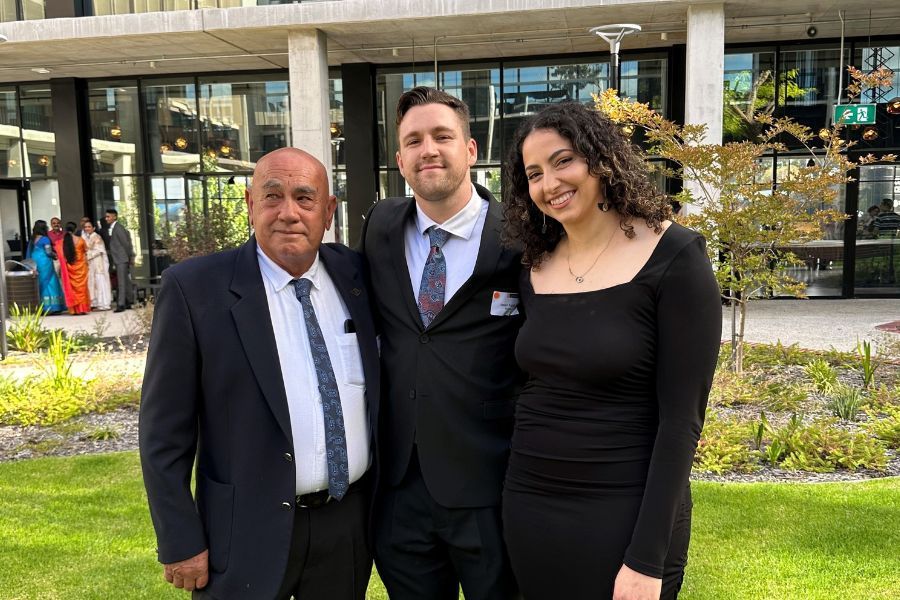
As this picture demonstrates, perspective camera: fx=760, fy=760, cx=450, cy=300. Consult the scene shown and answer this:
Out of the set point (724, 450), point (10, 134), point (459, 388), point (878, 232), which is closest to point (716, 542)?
point (724, 450)

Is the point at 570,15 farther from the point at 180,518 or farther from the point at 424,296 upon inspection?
the point at 180,518

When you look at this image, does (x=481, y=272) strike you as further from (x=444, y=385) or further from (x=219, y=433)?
(x=219, y=433)

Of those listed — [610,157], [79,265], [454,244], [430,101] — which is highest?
[430,101]

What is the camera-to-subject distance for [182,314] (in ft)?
7.59

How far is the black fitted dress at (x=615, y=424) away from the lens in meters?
2.03

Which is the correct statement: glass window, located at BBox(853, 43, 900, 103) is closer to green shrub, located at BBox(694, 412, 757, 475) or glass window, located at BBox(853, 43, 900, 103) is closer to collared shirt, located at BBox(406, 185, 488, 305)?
A: green shrub, located at BBox(694, 412, 757, 475)

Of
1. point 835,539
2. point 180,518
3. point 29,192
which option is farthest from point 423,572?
point 29,192

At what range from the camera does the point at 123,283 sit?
16016mm

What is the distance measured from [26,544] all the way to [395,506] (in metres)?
3.13

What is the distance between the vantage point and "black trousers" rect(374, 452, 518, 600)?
2.56 meters

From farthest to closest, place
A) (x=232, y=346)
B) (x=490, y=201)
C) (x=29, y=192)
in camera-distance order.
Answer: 1. (x=29, y=192)
2. (x=490, y=201)
3. (x=232, y=346)

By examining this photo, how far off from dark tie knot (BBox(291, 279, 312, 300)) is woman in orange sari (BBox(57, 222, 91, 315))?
14.6 meters

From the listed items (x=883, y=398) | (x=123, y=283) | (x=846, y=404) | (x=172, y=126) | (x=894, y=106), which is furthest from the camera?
(x=172, y=126)

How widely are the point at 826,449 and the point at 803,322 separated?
7211 millimetres
